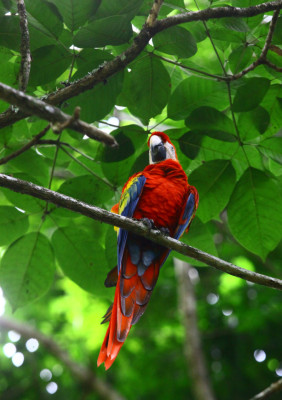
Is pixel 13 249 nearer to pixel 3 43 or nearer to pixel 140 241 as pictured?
pixel 140 241

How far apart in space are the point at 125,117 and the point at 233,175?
2.88 meters

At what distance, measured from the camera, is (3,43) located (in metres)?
1.69

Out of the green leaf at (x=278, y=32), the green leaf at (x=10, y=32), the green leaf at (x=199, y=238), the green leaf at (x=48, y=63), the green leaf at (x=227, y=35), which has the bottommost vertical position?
the green leaf at (x=199, y=238)

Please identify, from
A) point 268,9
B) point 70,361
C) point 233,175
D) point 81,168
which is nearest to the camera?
point 268,9

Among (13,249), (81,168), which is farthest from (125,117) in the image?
(13,249)

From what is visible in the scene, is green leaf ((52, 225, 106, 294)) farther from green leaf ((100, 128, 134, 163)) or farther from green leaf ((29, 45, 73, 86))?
green leaf ((29, 45, 73, 86))

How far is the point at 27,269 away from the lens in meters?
1.92

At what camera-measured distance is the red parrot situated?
6.26 ft

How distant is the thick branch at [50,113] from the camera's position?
106 cm

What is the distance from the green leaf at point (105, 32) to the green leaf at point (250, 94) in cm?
49

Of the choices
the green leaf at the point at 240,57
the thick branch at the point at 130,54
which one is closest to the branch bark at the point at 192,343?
the green leaf at the point at 240,57

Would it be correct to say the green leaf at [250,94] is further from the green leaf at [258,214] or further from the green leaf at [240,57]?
the green leaf at [258,214]

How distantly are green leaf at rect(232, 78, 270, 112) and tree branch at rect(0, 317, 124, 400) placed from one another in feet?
13.9

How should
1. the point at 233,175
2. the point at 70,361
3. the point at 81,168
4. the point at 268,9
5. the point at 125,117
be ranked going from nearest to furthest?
the point at 268,9, the point at 233,175, the point at 81,168, the point at 125,117, the point at 70,361
